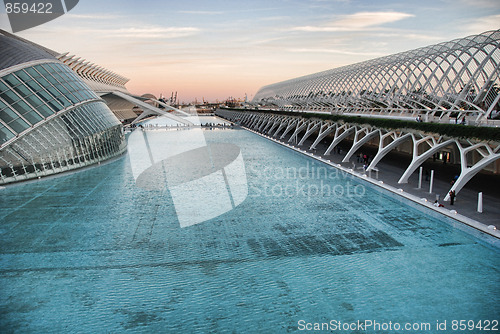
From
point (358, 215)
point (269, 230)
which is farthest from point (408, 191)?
point (269, 230)

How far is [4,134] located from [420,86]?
31.6m

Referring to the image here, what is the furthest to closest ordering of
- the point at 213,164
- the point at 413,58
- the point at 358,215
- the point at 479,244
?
the point at 413,58 < the point at 213,164 < the point at 358,215 < the point at 479,244

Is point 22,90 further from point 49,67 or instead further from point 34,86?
point 49,67

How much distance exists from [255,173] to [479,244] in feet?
49.4

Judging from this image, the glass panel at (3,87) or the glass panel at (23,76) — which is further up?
the glass panel at (23,76)

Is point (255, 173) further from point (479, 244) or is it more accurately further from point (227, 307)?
point (227, 307)

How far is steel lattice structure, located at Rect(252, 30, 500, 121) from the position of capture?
80.4 feet

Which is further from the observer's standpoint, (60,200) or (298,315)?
(60,200)

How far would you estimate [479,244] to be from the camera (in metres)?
12.2

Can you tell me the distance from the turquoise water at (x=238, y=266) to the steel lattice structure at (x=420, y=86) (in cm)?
988

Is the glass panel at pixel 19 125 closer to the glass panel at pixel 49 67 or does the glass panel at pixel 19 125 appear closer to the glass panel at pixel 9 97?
the glass panel at pixel 9 97

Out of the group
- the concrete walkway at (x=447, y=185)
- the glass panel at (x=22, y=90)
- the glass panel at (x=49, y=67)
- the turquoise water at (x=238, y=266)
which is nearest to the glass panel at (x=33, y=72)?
the glass panel at (x=49, y=67)

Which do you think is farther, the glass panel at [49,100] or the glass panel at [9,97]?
the glass panel at [49,100]

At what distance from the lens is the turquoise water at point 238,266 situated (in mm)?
8398
